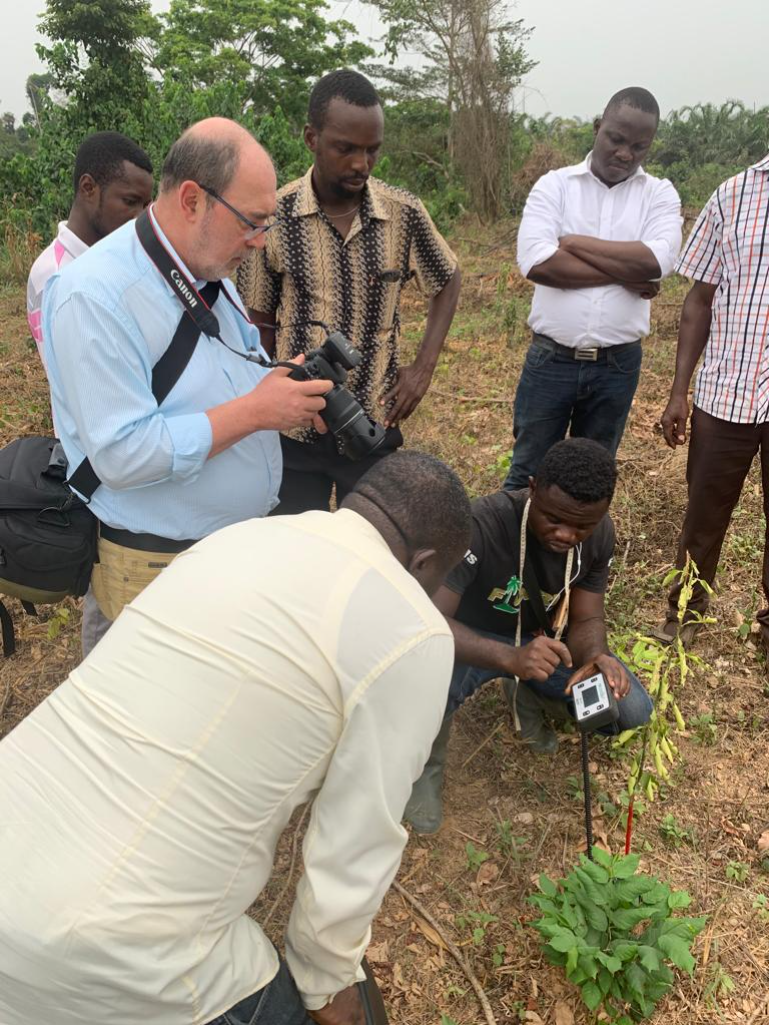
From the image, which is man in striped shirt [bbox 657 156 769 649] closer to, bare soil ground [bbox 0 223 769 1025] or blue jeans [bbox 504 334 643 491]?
blue jeans [bbox 504 334 643 491]

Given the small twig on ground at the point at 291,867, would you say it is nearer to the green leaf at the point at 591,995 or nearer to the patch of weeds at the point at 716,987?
the green leaf at the point at 591,995

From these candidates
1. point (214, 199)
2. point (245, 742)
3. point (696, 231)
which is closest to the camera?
point (245, 742)

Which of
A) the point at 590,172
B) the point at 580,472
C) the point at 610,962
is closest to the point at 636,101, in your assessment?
the point at 590,172

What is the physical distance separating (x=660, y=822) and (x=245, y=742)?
1.82m

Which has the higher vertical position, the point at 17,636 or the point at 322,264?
the point at 322,264

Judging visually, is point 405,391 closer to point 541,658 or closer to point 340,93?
point 340,93

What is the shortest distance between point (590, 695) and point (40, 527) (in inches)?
59.7

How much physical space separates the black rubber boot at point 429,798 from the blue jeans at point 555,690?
15 cm

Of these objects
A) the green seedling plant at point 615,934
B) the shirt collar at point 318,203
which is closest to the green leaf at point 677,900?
the green seedling plant at point 615,934

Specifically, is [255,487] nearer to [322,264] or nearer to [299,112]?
[322,264]

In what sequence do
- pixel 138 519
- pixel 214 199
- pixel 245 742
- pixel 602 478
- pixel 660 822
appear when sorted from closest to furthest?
pixel 245 742 → pixel 214 199 → pixel 138 519 → pixel 602 478 → pixel 660 822

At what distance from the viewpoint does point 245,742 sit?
1.26 metres

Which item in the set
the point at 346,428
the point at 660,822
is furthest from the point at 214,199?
the point at 660,822

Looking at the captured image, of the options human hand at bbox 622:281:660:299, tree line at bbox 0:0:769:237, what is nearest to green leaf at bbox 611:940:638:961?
human hand at bbox 622:281:660:299
